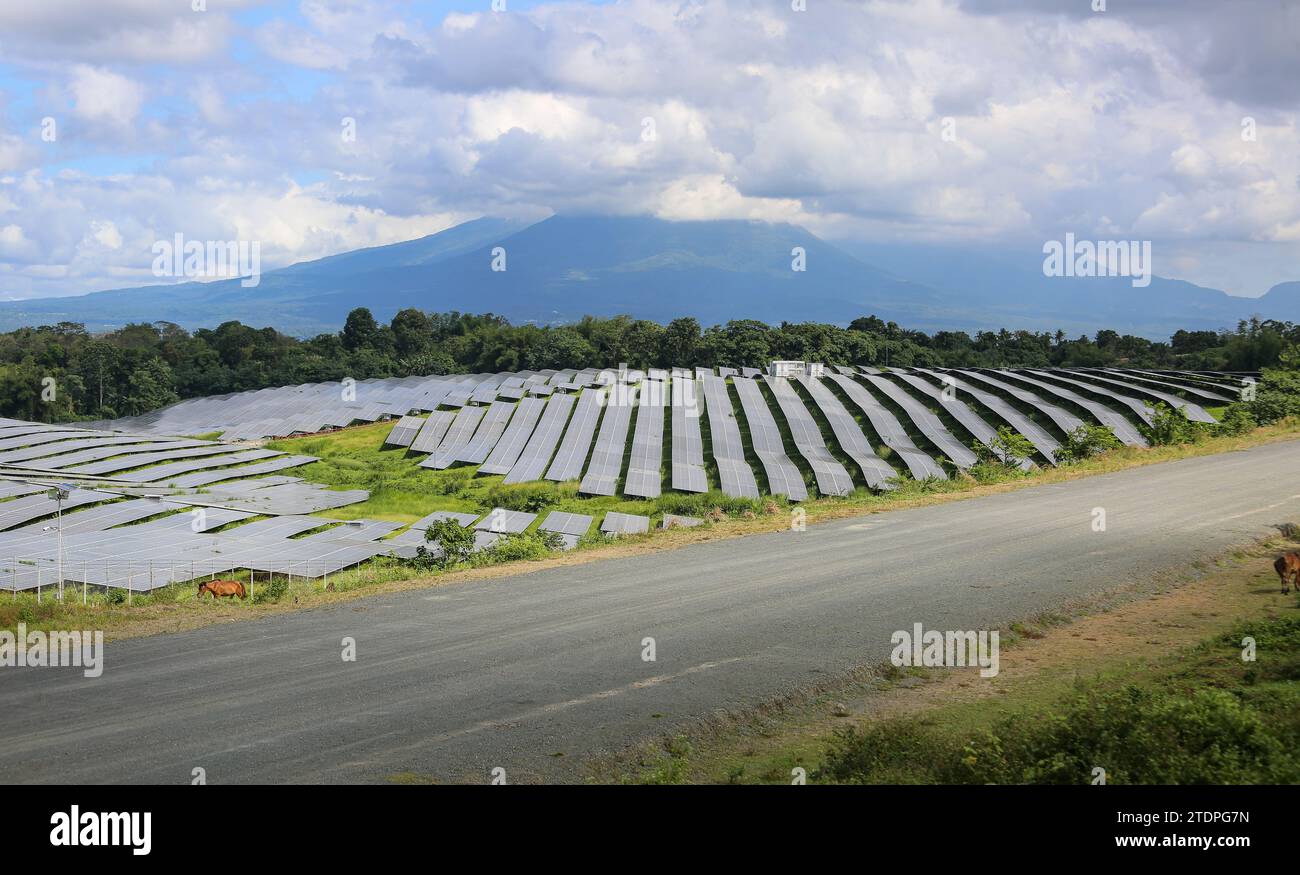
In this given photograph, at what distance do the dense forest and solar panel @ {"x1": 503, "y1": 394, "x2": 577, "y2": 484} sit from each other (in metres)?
39.2

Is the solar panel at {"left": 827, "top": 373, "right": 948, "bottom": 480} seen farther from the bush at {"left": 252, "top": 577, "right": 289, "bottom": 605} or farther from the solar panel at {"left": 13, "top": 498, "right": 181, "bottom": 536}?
the solar panel at {"left": 13, "top": 498, "right": 181, "bottom": 536}

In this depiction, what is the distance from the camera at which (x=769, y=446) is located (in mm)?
51000

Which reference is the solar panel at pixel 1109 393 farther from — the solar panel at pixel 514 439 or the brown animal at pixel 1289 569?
the brown animal at pixel 1289 569

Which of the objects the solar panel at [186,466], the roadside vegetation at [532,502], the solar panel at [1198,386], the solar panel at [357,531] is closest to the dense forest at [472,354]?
the solar panel at [1198,386]

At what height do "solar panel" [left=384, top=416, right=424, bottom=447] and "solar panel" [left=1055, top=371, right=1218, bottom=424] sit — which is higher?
"solar panel" [left=1055, top=371, right=1218, bottom=424]

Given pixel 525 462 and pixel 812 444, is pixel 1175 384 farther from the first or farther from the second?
pixel 525 462

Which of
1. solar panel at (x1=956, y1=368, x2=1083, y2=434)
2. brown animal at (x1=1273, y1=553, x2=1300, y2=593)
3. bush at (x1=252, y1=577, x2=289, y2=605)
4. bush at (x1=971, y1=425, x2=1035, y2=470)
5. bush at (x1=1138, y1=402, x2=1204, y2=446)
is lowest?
bush at (x1=252, y1=577, x2=289, y2=605)

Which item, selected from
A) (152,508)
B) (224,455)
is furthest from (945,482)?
(224,455)

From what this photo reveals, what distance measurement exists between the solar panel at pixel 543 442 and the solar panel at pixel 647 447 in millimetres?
4774

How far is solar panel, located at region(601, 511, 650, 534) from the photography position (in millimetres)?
37062

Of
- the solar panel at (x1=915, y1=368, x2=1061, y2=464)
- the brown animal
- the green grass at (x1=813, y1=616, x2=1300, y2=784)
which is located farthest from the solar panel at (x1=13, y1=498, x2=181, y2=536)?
the solar panel at (x1=915, y1=368, x2=1061, y2=464)

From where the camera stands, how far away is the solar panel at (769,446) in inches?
1652
